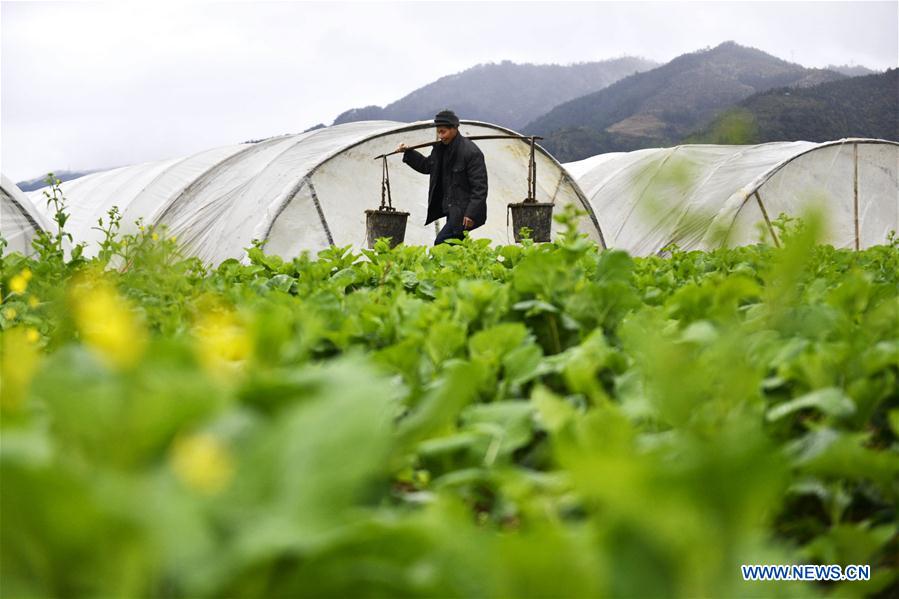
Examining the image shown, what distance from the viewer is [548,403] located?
0.89 metres

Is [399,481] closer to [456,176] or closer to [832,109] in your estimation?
[456,176]

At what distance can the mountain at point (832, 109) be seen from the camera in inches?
997

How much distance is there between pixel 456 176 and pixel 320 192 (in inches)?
89.9

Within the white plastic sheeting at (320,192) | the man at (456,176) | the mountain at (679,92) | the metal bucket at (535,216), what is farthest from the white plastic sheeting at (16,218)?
the mountain at (679,92)

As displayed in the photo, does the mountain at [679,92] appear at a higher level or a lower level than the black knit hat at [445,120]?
higher

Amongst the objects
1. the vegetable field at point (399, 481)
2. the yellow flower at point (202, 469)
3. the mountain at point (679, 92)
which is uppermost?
the mountain at point (679, 92)

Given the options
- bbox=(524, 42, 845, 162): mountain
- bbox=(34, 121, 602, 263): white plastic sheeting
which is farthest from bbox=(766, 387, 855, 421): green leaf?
bbox=(524, 42, 845, 162): mountain

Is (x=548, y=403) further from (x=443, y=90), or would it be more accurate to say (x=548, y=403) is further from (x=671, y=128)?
(x=443, y=90)

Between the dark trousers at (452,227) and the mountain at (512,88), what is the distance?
12229 cm

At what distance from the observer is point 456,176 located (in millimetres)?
9828

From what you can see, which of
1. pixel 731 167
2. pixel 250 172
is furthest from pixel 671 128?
pixel 250 172

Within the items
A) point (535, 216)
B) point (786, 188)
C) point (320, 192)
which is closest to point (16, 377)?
point (535, 216)

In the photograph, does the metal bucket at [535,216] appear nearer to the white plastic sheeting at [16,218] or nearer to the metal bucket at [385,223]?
the metal bucket at [385,223]

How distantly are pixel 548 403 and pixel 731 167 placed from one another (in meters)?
15.5
